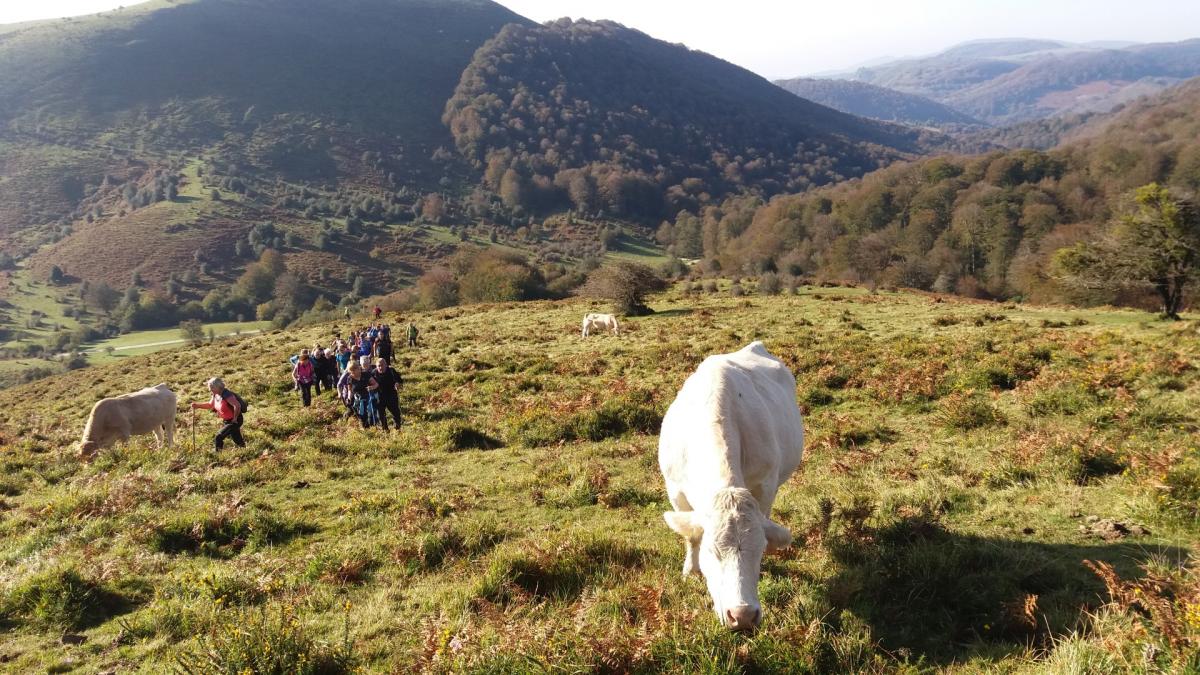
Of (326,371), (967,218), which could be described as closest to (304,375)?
(326,371)

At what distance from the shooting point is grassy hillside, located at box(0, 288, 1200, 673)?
4.57 metres

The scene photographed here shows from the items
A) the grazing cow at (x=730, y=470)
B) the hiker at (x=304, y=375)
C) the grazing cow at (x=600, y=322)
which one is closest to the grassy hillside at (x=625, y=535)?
the grazing cow at (x=730, y=470)

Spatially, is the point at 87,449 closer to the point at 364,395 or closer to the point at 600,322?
the point at 364,395

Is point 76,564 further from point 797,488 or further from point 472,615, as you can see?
point 797,488

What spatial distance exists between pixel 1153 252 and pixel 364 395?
30.8 metres

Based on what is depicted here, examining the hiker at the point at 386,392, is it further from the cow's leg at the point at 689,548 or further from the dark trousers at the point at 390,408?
the cow's leg at the point at 689,548

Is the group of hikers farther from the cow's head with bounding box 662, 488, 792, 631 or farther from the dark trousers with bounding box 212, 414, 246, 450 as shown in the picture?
the cow's head with bounding box 662, 488, 792, 631

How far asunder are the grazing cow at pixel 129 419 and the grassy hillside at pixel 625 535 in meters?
0.55

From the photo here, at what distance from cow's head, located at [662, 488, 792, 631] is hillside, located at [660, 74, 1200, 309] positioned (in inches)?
1824

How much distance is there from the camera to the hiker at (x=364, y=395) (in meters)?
14.6

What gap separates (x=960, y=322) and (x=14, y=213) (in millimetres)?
187674

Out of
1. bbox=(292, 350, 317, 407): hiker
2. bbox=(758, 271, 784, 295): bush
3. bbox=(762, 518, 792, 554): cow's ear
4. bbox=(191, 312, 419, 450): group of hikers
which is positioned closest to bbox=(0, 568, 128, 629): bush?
bbox=(191, 312, 419, 450): group of hikers

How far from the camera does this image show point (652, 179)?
18262cm

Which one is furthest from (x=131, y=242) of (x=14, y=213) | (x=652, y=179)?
(x=652, y=179)
